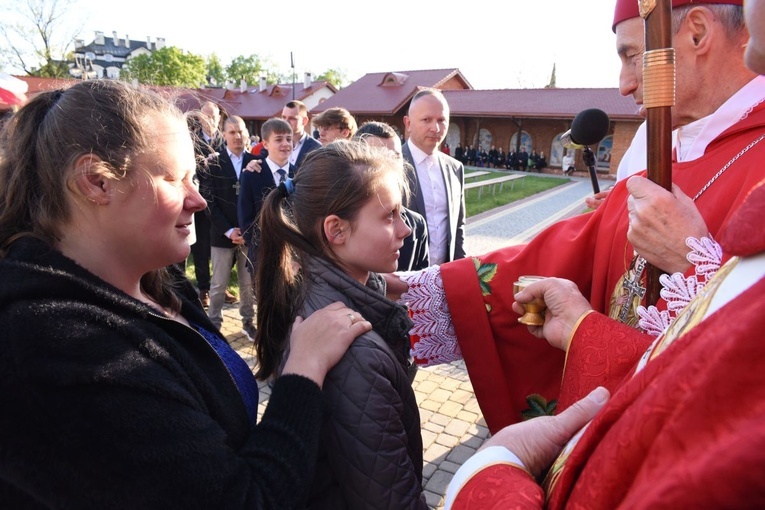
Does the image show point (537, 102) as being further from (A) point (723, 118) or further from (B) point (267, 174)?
(A) point (723, 118)

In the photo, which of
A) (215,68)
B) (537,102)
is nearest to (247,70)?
(215,68)

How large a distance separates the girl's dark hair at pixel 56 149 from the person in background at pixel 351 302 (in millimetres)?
692

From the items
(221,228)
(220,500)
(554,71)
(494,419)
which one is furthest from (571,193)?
(554,71)

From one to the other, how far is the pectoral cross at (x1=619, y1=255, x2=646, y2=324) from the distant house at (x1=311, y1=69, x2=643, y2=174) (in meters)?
23.8

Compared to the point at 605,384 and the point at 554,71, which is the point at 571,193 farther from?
the point at 554,71

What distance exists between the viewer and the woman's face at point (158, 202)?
3.39 ft

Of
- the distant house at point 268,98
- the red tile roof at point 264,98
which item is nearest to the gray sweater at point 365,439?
the distant house at point 268,98

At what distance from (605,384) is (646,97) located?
28.6 inches

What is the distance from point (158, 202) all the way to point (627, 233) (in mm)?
1267

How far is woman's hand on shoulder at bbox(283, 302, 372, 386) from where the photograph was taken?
4.06ft

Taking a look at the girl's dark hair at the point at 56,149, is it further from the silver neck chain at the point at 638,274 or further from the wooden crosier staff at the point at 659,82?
the silver neck chain at the point at 638,274

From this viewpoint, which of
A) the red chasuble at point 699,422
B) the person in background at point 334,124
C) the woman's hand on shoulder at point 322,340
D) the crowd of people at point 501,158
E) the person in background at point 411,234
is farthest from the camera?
the crowd of people at point 501,158

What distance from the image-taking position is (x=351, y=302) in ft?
5.11

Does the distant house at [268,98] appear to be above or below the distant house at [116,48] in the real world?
below
